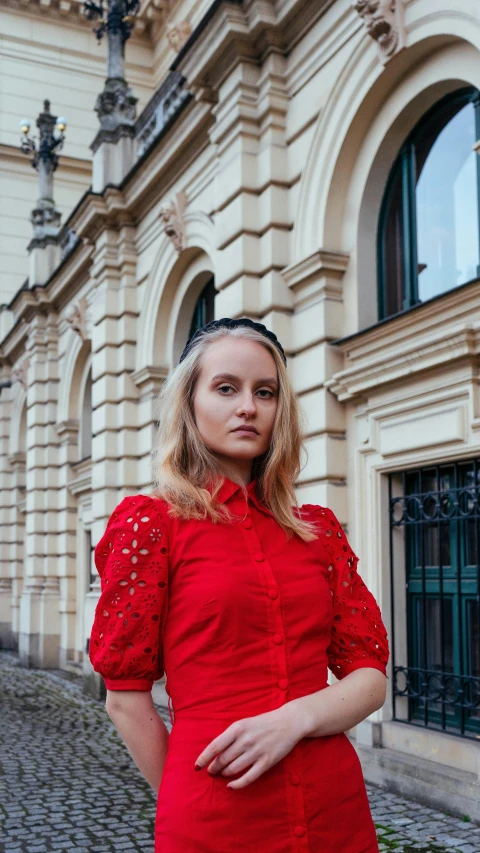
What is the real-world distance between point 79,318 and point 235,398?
1470cm

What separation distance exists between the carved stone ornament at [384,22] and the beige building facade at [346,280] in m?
0.02

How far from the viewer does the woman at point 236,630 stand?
5.36 ft

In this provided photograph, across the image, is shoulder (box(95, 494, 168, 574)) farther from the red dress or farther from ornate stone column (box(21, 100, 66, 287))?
ornate stone column (box(21, 100, 66, 287))

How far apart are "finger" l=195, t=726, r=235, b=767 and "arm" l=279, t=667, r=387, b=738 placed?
0.38 feet

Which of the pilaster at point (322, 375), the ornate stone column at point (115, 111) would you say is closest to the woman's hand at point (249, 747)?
the pilaster at point (322, 375)

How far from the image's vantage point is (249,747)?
160 cm

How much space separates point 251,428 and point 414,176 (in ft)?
21.7

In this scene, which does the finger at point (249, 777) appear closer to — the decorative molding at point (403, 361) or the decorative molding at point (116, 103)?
the decorative molding at point (403, 361)

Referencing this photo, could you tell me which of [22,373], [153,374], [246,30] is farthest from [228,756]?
[22,373]

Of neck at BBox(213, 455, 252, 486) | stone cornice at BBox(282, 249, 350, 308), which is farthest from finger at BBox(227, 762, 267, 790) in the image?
stone cornice at BBox(282, 249, 350, 308)

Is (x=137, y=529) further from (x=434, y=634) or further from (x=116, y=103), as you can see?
(x=116, y=103)

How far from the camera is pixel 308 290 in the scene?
8602mm

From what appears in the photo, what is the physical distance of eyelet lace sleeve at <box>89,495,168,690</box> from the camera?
1.73m

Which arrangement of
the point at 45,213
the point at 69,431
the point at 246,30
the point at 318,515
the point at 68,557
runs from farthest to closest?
the point at 45,213, the point at 69,431, the point at 68,557, the point at 246,30, the point at 318,515
